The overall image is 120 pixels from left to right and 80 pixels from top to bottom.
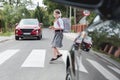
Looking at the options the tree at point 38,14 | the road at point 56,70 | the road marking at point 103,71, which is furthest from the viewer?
the tree at point 38,14

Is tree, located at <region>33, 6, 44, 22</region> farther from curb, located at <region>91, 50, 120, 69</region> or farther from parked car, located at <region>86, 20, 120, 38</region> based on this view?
curb, located at <region>91, 50, 120, 69</region>

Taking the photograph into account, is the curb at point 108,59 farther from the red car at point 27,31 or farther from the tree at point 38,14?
the tree at point 38,14

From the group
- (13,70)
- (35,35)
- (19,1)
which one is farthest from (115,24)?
(19,1)

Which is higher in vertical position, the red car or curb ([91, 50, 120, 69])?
curb ([91, 50, 120, 69])

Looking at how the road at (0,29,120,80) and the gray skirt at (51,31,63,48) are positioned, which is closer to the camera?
the road at (0,29,120,80)

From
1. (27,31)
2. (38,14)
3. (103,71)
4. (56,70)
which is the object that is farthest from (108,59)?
(38,14)

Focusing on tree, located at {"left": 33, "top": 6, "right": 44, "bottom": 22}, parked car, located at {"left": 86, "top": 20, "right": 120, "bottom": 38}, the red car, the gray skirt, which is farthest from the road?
tree, located at {"left": 33, "top": 6, "right": 44, "bottom": 22}

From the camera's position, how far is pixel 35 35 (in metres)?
29.3

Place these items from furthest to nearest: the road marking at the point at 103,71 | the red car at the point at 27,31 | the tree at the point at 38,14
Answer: the tree at the point at 38,14, the red car at the point at 27,31, the road marking at the point at 103,71

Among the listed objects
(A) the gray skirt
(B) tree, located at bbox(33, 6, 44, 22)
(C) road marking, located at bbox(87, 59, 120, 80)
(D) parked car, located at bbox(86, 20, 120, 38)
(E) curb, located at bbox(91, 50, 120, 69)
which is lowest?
(B) tree, located at bbox(33, 6, 44, 22)

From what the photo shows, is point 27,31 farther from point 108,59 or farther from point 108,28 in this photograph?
point 108,59

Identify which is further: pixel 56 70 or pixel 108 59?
pixel 56 70

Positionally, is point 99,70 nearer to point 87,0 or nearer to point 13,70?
point 87,0

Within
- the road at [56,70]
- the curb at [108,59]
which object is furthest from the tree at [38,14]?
the curb at [108,59]
